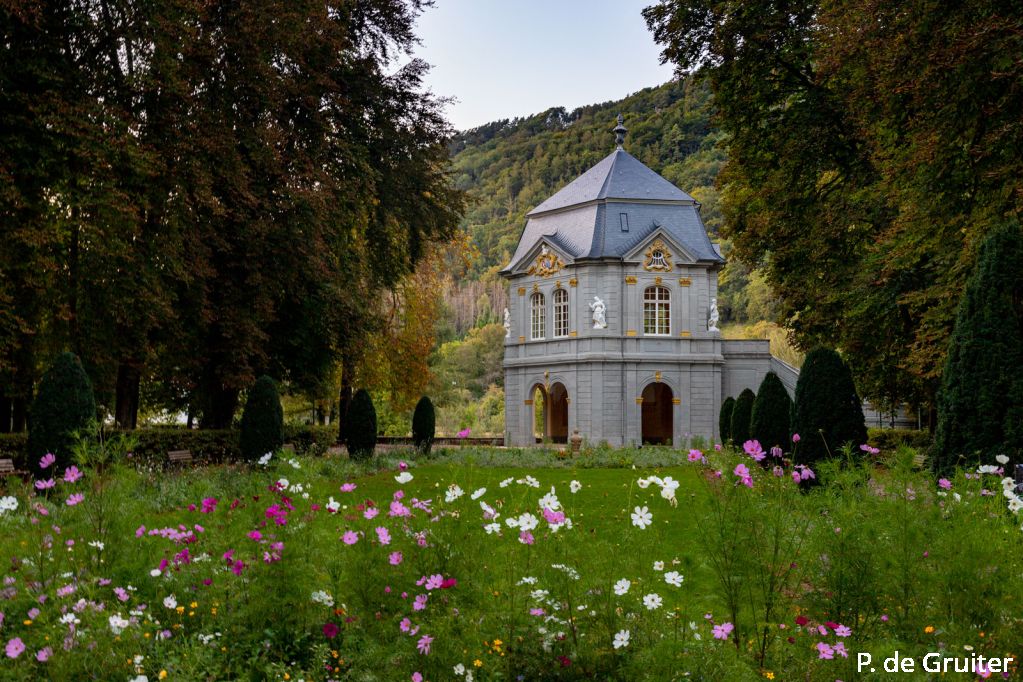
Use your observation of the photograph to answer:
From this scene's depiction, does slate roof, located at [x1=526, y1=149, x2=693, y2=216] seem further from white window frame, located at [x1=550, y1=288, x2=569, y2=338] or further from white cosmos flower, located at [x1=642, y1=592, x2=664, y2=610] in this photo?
white cosmos flower, located at [x1=642, y1=592, x2=664, y2=610]

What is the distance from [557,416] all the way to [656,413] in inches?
159

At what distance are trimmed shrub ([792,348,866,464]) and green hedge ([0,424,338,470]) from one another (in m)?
8.93

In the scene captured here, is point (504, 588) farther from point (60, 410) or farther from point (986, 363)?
point (60, 410)

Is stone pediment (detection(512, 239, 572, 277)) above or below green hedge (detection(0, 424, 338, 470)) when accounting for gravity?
above

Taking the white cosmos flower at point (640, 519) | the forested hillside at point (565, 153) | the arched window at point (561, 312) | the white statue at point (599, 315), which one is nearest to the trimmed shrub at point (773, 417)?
the white cosmos flower at point (640, 519)

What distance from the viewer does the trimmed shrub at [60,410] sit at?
42.8 ft

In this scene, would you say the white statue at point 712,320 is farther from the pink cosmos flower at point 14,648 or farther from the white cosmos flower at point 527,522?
the pink cosmos flower at point 14,648

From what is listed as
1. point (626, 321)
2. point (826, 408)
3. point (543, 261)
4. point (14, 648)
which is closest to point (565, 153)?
point (543, 261)

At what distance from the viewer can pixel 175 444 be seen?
18.6 meters

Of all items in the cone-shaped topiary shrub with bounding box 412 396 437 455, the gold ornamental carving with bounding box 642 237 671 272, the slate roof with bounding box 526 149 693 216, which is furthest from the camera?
the slate roof with bounding box 526 149 693 216

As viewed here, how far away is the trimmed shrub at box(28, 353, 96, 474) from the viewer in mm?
13055

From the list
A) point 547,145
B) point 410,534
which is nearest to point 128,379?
point 410,534

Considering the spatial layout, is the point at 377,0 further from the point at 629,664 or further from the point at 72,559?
the point at 629,664

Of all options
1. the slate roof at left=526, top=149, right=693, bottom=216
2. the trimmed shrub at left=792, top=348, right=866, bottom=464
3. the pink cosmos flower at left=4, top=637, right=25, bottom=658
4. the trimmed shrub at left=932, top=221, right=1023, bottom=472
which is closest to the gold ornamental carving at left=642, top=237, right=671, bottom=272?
the slate roof at left=526, top=149, right=693, bottom=216
